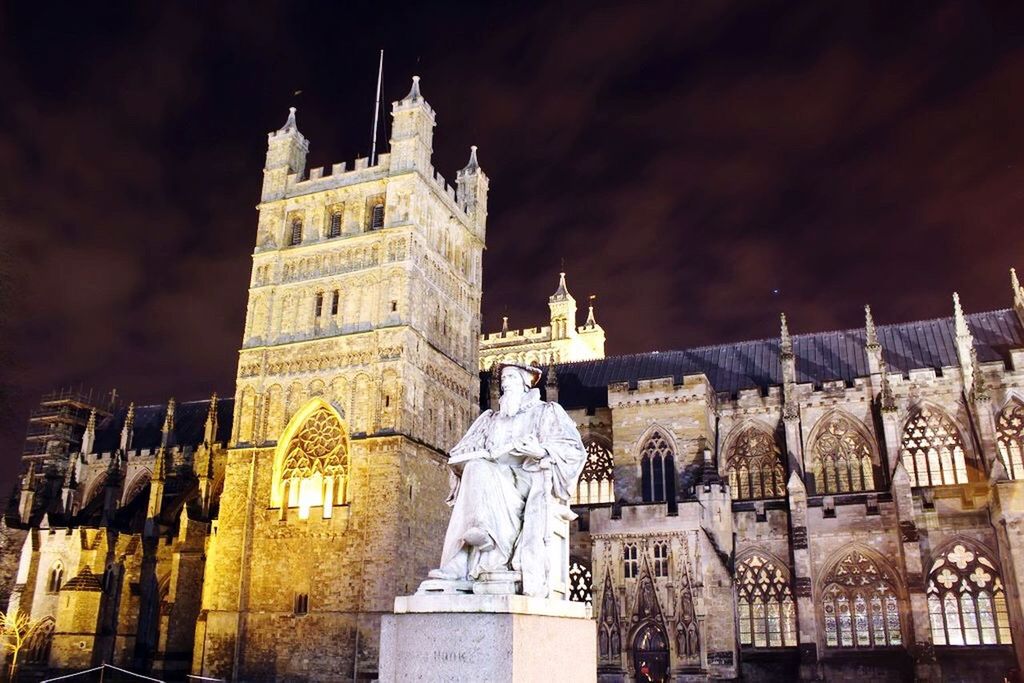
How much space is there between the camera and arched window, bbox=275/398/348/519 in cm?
3047

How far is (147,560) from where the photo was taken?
36.1 m

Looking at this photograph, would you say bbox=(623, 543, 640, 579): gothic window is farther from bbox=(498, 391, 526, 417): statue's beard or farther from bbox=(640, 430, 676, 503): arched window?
bbox=(498, 391, 526, 417): statue's beard

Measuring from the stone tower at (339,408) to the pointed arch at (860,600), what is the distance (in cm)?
1314

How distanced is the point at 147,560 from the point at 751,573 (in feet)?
78.4

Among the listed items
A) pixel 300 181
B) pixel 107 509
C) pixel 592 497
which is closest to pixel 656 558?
pixel 592 497

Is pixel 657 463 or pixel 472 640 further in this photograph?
pixel 657 463

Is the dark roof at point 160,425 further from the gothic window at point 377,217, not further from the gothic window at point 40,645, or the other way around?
the gothic window at point 377,217

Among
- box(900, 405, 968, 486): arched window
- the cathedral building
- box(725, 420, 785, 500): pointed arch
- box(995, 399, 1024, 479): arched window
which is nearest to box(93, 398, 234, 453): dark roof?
the cathedral building

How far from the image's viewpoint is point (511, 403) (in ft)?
26.1

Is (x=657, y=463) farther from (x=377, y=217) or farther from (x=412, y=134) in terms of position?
(x=412, y=134)

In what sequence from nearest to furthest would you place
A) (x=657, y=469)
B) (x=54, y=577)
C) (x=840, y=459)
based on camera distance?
1. (x=840, y=459)
2. (x=657, y=469)
3. (x=54, y=577)

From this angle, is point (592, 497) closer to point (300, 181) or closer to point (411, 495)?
point (411, 495)

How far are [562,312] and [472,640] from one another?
4451 centimetres

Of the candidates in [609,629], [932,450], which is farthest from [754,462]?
[609,629]
